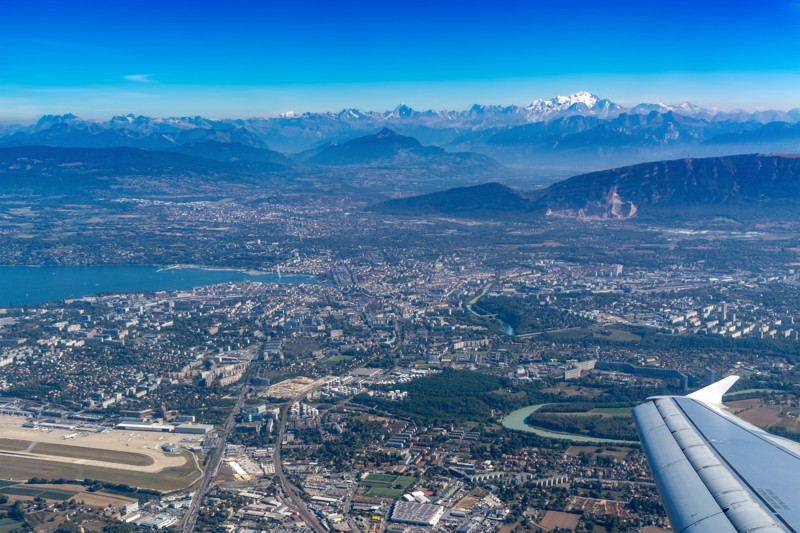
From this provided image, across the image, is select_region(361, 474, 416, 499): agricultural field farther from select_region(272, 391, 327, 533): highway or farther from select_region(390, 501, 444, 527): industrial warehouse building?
select_region(272, 391, 327, 533): highway

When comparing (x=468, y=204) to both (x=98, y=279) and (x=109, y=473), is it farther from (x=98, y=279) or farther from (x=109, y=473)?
(x=109, y=473)

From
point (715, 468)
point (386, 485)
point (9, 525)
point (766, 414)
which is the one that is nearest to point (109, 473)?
point (9, 525)

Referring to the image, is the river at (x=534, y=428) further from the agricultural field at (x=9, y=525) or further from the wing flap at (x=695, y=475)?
the agricultural field at (x=9, y=525)

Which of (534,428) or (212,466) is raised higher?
(534,428)

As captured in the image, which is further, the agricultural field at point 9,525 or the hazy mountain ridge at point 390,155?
the hazy mountain ridge at point 390,155

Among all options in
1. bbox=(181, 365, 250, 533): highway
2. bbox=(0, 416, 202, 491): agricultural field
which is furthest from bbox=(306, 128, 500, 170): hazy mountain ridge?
bbox=(0, 416, 202, 491): agricultural field

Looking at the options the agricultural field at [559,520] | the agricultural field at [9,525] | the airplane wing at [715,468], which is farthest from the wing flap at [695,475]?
the agricultural field at [9,525]

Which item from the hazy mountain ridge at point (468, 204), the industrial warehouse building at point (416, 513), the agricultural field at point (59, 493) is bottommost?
the agricultural field at point (59, 493)
